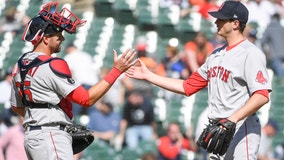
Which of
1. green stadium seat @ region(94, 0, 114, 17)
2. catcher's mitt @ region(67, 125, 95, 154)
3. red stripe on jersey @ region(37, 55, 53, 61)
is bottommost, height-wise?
green stadium seat @ region(94, 0, 114, 17)

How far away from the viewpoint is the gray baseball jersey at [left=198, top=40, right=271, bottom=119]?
562 centimetres

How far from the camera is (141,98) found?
11.1 meters

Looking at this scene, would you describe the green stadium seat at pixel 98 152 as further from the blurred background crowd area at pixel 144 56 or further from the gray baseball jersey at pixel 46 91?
the gray baseball jersey at pixel 46 91

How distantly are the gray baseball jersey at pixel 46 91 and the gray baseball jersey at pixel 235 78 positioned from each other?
101 cm

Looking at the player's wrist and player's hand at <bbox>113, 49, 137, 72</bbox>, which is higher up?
player's hand at <bbox>113, 49, 137, 72</bbox>

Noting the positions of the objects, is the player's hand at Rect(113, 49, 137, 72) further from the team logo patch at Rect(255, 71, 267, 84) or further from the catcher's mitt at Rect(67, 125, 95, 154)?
the team logo patch at Rect(255, 71, 267, 84)

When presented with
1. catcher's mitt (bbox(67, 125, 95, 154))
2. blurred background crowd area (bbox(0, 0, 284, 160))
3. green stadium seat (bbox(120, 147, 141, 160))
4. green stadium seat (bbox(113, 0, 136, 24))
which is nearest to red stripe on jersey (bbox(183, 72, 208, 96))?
catcher's mitt (bbox(67, 125, 95, 154))

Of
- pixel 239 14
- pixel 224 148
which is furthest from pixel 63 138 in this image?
pixel 239 14

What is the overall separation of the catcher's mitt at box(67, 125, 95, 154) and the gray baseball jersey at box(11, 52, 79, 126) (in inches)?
2.7

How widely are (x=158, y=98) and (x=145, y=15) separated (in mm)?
2567

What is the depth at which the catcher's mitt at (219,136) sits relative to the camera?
18.2 ft

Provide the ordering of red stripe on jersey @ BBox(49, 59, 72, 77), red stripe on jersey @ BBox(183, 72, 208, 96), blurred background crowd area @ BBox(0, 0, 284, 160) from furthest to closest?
blurred background crowd area @ BBox(0, 0, 284, 160)
red stripe on jersey @ BBox(183, 72, 208, 96)
red stripe on jersey @ BBox(49, 59, 72, 77)

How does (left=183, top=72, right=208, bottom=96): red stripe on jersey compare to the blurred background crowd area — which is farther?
the blurred background crowd area

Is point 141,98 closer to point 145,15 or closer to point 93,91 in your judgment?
point 145,15
